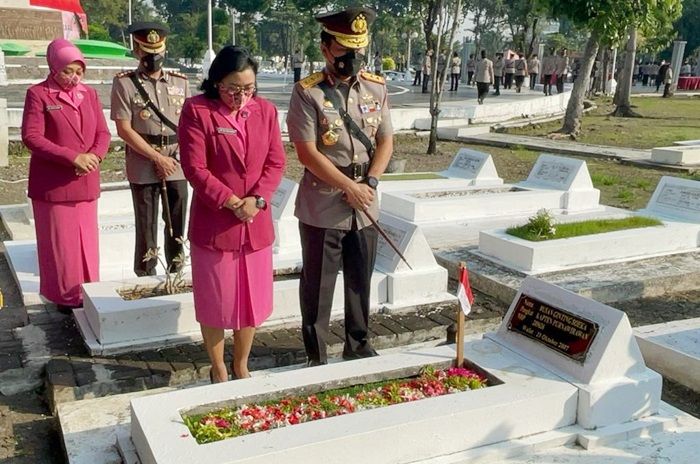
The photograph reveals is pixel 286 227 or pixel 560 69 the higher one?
pixel 560 69

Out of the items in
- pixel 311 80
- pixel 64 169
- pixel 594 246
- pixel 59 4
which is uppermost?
pixel 59 4

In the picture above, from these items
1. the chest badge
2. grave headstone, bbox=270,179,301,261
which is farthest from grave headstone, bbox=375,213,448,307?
the chest badge

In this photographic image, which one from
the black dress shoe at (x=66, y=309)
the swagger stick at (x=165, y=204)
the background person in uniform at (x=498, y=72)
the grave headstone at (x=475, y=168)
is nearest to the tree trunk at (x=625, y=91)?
the background person in uniform at (x=498, y=72)

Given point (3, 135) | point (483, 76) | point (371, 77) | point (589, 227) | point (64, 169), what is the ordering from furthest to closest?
1. point (483, 76)
2. point (3, 135)
3. point (589, 227)
4. point (64, 169)
5. point (371, 77)

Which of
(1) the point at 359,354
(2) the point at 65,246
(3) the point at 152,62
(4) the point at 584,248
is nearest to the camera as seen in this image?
(1) the point at 359,354

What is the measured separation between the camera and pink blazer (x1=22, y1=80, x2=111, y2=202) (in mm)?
4574

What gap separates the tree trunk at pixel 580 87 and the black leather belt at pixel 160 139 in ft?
38.3

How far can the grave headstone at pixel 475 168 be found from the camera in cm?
942

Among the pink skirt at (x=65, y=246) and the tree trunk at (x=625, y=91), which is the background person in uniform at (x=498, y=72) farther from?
the pink skirt at (x=65, y=246)

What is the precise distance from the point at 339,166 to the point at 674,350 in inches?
85.6

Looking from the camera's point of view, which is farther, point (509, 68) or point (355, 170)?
point (509, 68)

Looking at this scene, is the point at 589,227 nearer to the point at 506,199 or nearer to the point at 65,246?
→ the point at 506,199

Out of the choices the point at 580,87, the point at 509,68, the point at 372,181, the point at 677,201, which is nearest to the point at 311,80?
the point at 372,181

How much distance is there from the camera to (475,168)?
952 centimetres
